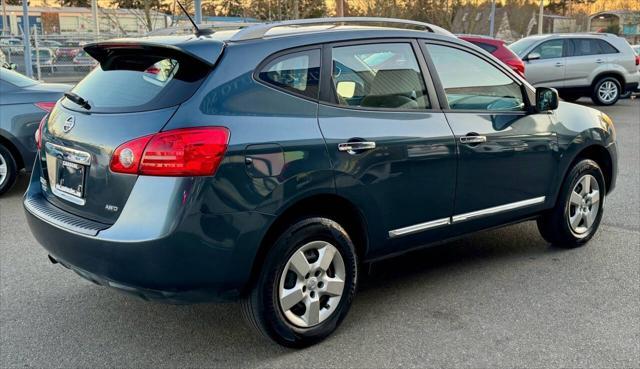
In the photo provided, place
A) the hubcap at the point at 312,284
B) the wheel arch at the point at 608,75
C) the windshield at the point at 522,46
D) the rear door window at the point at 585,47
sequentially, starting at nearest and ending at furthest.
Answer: the hubcap at the point at 312,284 → the windshield at the point at 522,46 → the rear door window at the point at 585,47 → the wheel arch at the point at 608,75

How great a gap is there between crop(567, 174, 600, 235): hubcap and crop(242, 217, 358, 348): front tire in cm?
229

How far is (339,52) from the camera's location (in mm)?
3658

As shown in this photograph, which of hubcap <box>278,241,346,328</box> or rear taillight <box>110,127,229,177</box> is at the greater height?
rear taillight <box>110,127,229,177</box>

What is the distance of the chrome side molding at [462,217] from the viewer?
390cm

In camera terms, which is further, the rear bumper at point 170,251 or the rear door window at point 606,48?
the rear door window at point 606,48

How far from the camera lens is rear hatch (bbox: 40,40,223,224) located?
309cm

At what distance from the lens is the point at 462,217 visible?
422 cm

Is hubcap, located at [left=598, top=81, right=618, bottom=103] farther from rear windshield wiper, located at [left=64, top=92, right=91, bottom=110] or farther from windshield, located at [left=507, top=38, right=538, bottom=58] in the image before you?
rear windshield wiper, located at [left=64, top=92, right=91, bottom=110]

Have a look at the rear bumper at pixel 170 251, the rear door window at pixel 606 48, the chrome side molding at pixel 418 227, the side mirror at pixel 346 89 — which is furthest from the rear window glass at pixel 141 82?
the rear door window at pixel 606 48

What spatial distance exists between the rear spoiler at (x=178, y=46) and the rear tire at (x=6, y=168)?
3.90 metres

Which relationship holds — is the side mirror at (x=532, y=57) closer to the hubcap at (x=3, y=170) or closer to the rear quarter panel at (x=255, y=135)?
the hubcap at (x=3, y=170)

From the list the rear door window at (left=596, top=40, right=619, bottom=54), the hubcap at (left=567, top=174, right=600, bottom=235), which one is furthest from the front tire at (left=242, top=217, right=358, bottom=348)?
the rear door window at (left=596, top=40, right=619, bottom=54)

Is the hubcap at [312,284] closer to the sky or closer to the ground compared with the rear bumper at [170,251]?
closer to the ground

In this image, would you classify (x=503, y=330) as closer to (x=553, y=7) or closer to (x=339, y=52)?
(x=339, y=52)
